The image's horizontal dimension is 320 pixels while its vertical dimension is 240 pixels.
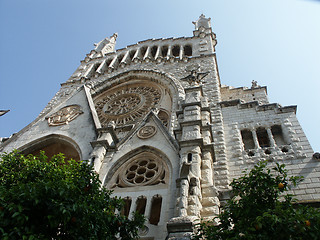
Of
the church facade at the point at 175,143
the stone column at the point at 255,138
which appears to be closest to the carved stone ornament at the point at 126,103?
the church facade at the point at 175,143

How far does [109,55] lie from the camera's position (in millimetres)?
27797

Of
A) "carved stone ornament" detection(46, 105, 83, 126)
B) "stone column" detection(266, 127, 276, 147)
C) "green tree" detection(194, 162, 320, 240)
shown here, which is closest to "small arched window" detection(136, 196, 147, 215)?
"green tree" detection(194, 162, 320, 240)

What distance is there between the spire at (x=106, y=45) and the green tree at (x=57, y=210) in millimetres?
24600

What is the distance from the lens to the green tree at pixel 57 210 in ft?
17.1

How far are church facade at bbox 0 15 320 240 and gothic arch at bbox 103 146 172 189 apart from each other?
37 millimetres

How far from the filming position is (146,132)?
1195 cm

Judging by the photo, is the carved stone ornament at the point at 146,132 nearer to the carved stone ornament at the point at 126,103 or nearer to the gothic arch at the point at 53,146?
the gothic arch at the point at 53,146

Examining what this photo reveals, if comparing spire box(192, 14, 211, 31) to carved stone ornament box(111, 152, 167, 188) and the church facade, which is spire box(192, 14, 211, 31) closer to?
the church facade

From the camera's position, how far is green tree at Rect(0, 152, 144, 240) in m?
5.21

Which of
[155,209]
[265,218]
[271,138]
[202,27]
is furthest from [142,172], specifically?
[202,27]

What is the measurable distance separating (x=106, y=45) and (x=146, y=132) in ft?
73.9

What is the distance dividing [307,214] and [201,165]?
4.51 m

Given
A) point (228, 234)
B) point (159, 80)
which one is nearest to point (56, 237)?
point (228, 234)

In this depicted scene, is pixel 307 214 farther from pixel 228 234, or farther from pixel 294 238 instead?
pixel 228 234
